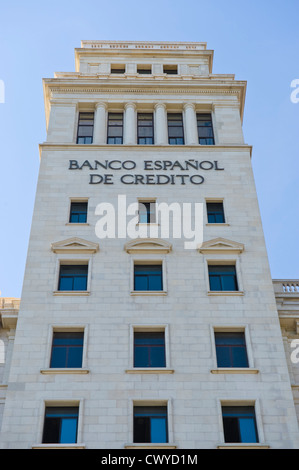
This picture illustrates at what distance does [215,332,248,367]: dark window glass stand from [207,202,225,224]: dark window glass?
7907 millimetres

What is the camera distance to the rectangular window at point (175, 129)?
4175 cm

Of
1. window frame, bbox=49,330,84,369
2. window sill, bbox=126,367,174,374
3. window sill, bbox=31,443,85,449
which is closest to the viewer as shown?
window sill, bbox=31,443,85,449

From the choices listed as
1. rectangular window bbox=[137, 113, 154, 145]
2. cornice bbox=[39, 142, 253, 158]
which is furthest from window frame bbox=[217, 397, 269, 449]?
rectangular window bbox=[137, 113, 154, 145]

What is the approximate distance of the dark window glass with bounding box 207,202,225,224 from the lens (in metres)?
35.9

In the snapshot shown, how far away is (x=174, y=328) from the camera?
98.3 feet

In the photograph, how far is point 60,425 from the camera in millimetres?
26859

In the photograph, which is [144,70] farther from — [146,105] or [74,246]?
[74,246]

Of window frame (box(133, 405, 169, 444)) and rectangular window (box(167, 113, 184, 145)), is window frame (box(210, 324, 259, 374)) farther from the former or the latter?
rectangular window (box(167, 113, 184, 145))

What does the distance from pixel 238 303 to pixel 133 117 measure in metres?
17.3

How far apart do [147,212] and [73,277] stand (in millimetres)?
6261

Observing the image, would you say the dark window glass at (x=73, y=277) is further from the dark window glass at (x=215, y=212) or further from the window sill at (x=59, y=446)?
the window sill at (x=59, y=446)

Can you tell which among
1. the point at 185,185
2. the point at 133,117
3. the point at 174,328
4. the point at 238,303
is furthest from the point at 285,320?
the point at 133,117

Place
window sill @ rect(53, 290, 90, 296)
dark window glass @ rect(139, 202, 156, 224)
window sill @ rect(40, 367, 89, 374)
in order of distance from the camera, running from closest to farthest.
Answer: window sill @ rect(40, 367, 89, 374) < window sill @ rect(53, 290, 90, 296) < dark window glass @ rect(139, 202, 156, 224)

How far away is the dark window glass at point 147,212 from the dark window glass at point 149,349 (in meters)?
7.60
